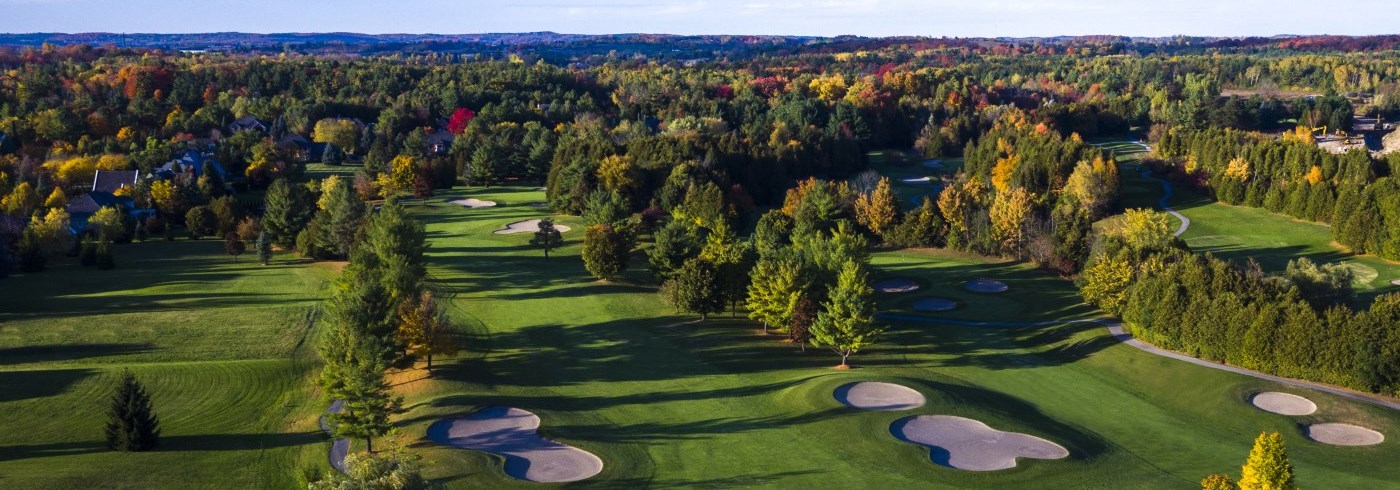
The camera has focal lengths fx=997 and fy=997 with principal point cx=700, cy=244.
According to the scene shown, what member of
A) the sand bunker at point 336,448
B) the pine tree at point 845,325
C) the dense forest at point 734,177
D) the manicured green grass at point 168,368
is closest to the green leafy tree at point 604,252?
the dense forest at point 734,177

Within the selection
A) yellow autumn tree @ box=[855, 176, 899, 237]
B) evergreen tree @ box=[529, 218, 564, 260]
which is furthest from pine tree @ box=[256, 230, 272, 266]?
yellow autumn tree @ box=[855, 176, 899, 237]

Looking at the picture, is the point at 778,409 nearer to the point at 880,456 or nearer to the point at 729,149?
the point at 880,456

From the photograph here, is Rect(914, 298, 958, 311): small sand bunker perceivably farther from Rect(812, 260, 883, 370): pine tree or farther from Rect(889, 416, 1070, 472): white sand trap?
Rect(889, 416, 1070, 472): white sand trap

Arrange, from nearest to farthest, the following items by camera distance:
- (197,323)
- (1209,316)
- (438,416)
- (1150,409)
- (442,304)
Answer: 1. (438,416)
2. (1150,409)
3. (1209,316)
4. (197,323)
5. (442,304)

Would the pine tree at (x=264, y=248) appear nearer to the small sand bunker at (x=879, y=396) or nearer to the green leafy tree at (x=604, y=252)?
the green leafy tree at (x=604, y=252)

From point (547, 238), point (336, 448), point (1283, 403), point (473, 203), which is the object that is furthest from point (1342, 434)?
point (473, 203)

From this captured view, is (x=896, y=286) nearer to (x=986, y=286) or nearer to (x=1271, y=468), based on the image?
(x=986, y=286)

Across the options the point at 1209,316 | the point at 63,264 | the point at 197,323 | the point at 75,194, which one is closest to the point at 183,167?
the point at 75,194

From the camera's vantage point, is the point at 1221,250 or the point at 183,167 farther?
the point at 183,167
